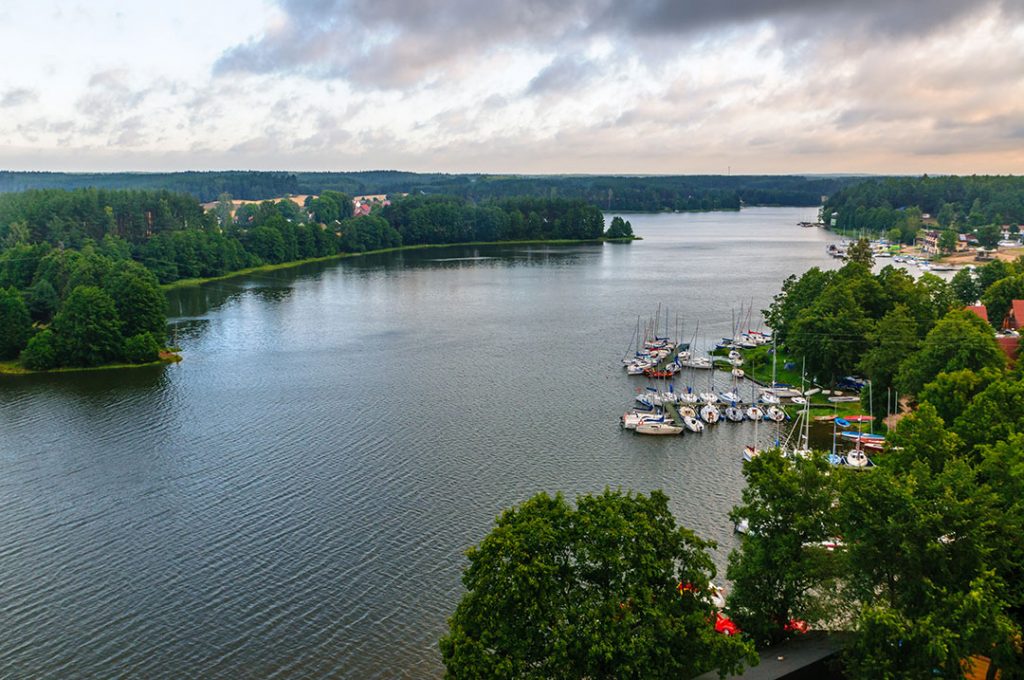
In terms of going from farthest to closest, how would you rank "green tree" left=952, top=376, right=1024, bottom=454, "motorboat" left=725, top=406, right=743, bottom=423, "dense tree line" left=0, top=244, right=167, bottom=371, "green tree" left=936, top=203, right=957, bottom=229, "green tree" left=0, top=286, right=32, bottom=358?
"green tree" left=936, top=203, right=957, bottom=229
"green tree" left=0, top=286, right=32, bottom=358
"dense tree line" left=0, top=244, right=167, bottom=371
"motorboat" left=725, top=406, right=743, bottom=423
"green tree" left=952, top=376, right=1024, bottom=454

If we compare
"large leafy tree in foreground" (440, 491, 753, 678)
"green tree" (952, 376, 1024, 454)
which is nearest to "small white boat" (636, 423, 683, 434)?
"green tree" (952, 376, 1024, 454)

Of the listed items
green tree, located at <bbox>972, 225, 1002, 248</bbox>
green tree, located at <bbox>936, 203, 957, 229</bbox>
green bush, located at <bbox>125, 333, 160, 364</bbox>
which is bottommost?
green bush, located at <bbox>125, 333, 160, 364</bbox>

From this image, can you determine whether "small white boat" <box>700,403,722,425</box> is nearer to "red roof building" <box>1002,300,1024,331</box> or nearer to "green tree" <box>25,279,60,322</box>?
"red roof building" <box>1002,300,1024,331</box>

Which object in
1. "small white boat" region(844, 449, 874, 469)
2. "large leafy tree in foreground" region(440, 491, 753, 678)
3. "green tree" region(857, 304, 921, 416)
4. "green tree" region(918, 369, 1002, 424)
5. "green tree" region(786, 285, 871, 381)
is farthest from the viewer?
"green tree" region(786, 285, 871, 381)

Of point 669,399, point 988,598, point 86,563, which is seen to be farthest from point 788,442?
point 86,563

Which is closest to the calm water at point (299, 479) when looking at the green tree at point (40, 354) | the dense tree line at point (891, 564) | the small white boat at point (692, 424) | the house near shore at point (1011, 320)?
the small white boat at point (692, 424)

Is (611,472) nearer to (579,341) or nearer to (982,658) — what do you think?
(982,658)

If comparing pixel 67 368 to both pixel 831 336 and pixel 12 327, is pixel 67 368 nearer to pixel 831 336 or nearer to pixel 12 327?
pixel 12 327
